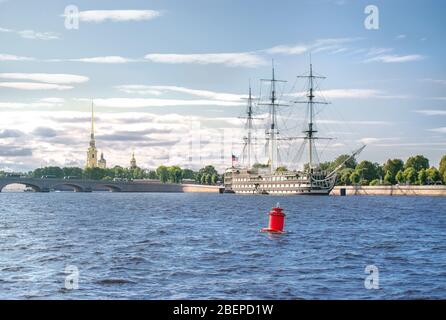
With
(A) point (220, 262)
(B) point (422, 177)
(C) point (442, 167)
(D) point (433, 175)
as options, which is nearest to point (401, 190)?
(B) point (422, 177)

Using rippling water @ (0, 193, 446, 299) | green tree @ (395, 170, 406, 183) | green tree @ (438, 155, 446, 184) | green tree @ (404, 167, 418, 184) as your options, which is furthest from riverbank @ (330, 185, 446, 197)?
rippling water @ (0, 193, 446, 299)

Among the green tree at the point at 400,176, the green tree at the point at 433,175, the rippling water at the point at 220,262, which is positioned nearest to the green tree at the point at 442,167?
the green tree at the point at 433,175

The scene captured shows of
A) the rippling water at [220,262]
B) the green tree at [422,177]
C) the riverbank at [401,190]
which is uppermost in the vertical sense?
the green tree at [422,177]

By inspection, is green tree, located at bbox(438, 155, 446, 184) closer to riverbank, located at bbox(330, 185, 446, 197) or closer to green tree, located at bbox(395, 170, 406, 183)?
riverbank, located at bbox(330, 185, 446, 197)

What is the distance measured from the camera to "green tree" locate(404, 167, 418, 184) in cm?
18862

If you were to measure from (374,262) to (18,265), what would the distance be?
51.9 ft

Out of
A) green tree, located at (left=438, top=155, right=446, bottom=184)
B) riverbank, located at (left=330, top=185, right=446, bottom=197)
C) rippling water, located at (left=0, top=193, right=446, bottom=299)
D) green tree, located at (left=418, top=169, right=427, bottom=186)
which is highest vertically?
green tree, located at (left=438, top=155, right=446, bottom=184)

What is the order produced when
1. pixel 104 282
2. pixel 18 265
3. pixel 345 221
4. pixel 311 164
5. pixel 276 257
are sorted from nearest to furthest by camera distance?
pixel 104 282, pixel 18 265, pixel 276 257, pixel 345 221, pixel 311 164

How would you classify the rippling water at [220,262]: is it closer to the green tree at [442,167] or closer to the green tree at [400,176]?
the green tree at [442,167]

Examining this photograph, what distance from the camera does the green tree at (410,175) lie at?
619ft

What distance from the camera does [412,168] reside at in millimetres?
191625

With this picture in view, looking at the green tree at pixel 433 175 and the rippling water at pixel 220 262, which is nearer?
the rippling water at pixel 220 262
